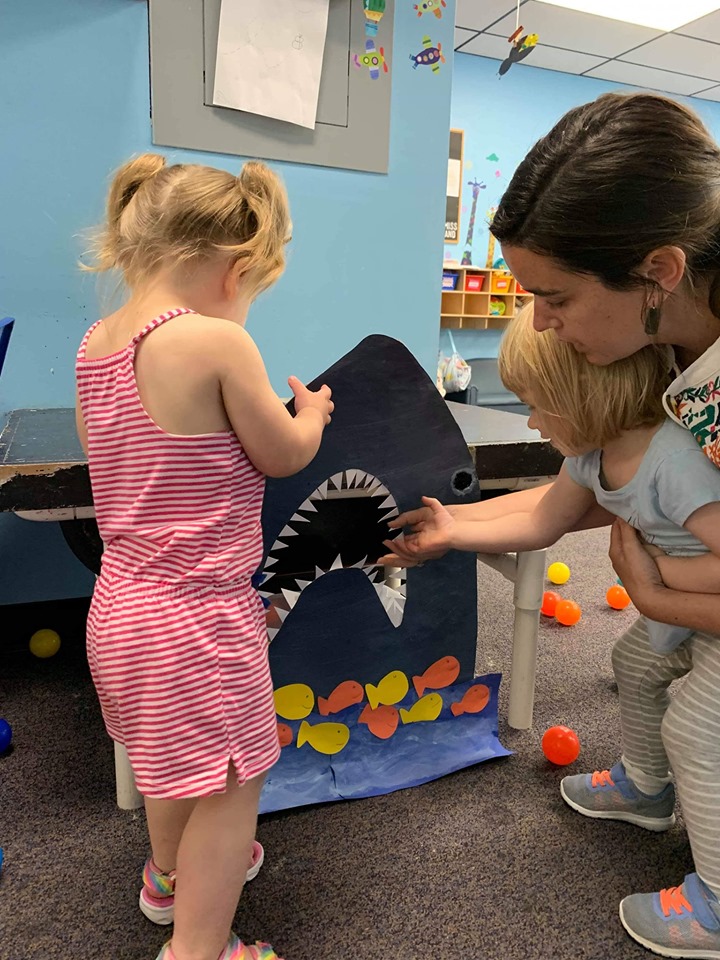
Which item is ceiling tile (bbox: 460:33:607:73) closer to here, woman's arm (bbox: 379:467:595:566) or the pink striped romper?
woman's arm (bbox: 379:467:595:566)

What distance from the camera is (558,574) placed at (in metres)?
1.95

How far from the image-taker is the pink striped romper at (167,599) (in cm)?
66

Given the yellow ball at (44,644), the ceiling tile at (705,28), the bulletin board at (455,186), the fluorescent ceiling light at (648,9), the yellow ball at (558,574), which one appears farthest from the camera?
the bulletin board at (455,186)

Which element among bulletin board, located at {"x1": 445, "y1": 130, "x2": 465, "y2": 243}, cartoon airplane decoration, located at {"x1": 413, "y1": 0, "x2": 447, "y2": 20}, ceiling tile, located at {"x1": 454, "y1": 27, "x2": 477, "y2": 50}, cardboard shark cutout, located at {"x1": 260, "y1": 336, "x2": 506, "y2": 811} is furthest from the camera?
bulletin board, located at {"x1": 445, "y1": 130, "x2": 465, "y2": 243}

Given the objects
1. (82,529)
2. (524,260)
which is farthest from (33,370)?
(524,260)

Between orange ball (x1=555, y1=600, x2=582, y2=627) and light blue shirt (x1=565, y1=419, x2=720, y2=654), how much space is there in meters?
0.77

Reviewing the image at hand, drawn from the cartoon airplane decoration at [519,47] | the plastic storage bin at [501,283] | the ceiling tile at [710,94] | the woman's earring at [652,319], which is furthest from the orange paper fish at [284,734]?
the ceiling tile at [710,94]

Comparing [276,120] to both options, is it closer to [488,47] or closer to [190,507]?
[190,507]

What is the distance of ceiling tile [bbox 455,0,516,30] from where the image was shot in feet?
11.0

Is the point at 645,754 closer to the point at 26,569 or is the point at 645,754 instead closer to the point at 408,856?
the point at 408,856

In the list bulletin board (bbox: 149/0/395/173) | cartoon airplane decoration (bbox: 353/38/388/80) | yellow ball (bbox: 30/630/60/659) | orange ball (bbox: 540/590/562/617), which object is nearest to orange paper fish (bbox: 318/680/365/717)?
yellow ball (bbox: 30/630/60/659)

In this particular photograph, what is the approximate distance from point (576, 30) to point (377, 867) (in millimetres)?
4138

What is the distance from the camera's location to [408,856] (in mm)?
892

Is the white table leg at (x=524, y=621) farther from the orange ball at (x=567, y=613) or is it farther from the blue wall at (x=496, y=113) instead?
the blue wall at (x=496, y=113)
